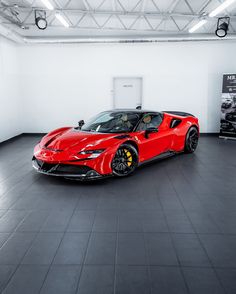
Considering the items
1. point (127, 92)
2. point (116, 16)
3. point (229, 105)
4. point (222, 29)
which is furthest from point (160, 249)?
point (127, 92)

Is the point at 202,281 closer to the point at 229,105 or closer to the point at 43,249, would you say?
the point at 43,249

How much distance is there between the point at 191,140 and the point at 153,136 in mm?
1641

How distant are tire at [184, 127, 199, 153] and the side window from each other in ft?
3.51

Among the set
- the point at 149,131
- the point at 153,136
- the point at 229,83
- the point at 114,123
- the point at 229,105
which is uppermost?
the point at 229,83

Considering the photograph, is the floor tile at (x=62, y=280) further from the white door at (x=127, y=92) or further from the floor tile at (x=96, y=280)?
the white door at (x=127, y=92)

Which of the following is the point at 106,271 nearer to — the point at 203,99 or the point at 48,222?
the point at 48,222

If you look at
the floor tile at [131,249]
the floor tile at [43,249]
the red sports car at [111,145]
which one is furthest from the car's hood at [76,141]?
the floor tile at [131,249]

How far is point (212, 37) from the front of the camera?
8.22 metres

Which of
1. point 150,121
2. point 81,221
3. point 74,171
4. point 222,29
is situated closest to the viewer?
point 81,221

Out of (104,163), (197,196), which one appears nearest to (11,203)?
(104,163)

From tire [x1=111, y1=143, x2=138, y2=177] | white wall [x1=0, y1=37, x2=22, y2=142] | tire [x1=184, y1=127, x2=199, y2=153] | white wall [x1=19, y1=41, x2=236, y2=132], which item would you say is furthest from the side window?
white wall [x1=0, y1=37, x2=22, y2=142]

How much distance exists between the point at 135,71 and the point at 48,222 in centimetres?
717

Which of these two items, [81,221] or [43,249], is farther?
[81,221]

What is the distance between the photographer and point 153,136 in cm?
526
